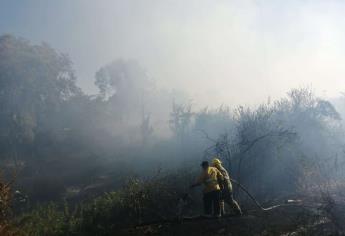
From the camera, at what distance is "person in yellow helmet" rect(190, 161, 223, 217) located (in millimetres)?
12922

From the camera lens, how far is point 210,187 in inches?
512

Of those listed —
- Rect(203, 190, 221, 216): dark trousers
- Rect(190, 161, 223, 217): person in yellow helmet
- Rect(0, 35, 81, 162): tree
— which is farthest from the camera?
Rect(0, 35, 81, 162): tree

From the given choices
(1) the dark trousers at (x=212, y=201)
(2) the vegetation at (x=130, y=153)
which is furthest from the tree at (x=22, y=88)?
(1) the dark trousers at (x=212, y=201)

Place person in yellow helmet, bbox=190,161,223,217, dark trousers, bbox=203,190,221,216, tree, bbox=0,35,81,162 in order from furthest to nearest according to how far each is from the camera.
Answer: tree, bbox=0,35,81,162
dark trousers, bbox=203,190,221,216
person in yellow helmet, bbox=190,161,223,217

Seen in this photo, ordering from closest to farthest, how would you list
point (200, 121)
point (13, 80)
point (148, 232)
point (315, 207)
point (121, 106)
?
point (148, 232)
point (315, 207)
point (13, 80)
point (200, 121)
point (121, 106)

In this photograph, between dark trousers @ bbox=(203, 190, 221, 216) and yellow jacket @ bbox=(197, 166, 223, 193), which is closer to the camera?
yellow jacket @ bbox=(197, 166, 223, 193)

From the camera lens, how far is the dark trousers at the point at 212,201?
13.1 metres

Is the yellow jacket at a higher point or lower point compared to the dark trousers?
higher

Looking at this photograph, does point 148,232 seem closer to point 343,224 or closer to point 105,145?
point 343,224

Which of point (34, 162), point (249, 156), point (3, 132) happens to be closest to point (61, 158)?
point (34, 162)

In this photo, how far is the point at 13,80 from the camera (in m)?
44.3

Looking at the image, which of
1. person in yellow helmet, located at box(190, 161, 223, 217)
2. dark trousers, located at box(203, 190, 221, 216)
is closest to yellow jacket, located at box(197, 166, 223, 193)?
person in yellow helmet, located at box(190, 161, 223, 217)

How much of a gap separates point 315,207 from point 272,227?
9.06ft

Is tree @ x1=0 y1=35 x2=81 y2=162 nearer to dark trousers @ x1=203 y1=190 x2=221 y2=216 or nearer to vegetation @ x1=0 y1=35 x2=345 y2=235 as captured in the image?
vegetation @ x1=0 y1=35 x2=345 y2=235
